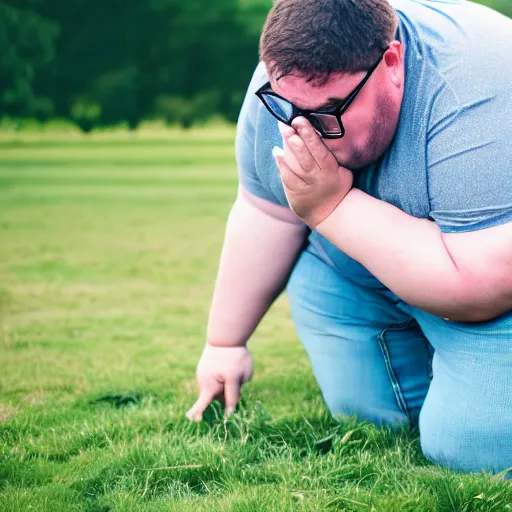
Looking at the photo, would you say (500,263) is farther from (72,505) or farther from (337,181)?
(72,505)

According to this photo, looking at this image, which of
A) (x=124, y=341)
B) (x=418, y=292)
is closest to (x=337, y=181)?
(x=418, y=292)

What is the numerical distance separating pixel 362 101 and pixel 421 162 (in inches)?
9.3

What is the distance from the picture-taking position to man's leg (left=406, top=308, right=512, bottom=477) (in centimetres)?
233

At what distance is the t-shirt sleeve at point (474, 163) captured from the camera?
2.20 m

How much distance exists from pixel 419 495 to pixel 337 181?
2.71ft

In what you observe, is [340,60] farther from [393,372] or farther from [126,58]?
[126,58]

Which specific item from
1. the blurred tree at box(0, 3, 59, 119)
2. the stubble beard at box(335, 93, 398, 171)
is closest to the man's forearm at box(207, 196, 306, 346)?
the stubble beard at box(335, 93, 398, 171)

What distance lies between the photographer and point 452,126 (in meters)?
2.25

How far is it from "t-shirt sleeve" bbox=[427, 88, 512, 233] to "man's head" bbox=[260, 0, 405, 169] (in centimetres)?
16

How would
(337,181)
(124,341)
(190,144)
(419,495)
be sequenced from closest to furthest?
1. (419,495)
2. (337,181)
3. (124,341)
4. (190,144)

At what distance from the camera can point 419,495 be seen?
2.15 m

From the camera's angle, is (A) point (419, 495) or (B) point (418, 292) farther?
(B) point (418, 292)

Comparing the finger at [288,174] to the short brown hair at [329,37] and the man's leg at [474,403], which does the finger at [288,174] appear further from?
the man's leg at [474,403]

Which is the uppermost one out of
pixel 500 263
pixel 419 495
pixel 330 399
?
pixel 500 263
